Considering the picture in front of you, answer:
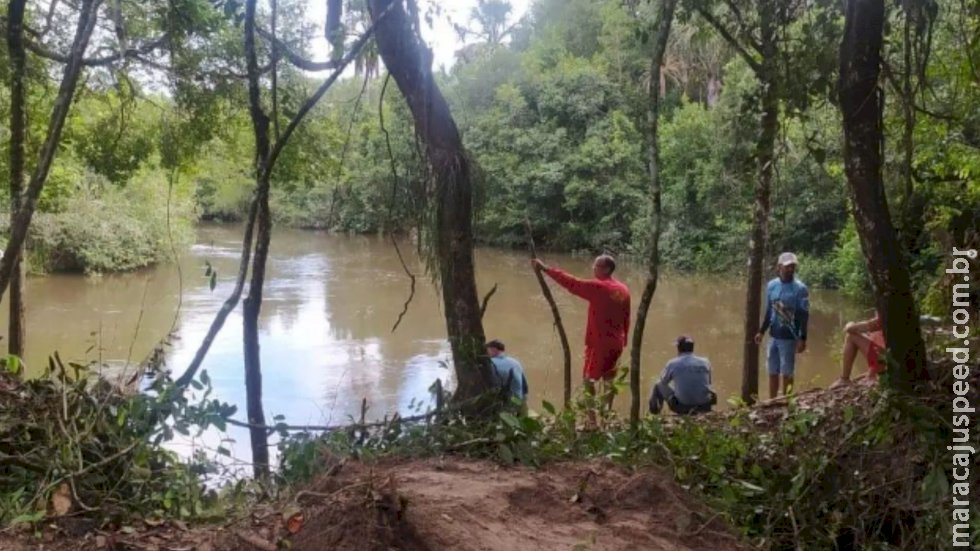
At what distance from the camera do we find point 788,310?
7137 mm

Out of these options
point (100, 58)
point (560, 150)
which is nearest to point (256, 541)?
point (100, 58)

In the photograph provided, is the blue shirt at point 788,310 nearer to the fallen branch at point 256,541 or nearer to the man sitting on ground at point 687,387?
the man sitting on ground at point 687,387

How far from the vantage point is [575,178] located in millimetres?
25406

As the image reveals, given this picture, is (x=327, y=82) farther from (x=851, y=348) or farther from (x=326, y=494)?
(x=851, y=348)

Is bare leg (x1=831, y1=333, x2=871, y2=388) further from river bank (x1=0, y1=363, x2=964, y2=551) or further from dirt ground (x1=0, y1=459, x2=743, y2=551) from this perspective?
dirt ground (x1=0, y1=459, x2=743, y2=551)

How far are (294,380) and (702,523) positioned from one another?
34.1ft

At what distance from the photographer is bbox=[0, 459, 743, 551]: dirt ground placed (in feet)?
9.29

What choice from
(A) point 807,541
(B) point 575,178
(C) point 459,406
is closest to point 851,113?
(A) point 807,541

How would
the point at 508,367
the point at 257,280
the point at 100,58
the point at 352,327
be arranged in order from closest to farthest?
the point at 257,280 < the point at 508,367 < the point at 100,58 < the point at 352,327

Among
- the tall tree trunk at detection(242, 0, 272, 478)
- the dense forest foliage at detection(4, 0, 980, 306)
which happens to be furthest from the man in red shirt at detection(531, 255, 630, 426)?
the tall tree trunk at detection(242, 0, 272, 478)

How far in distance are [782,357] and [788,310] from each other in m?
0.46

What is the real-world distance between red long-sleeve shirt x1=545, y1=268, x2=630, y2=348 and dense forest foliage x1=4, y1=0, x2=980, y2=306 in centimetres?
113

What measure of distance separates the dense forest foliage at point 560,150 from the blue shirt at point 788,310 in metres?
0.94

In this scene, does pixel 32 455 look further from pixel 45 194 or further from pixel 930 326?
pixel 45 194
